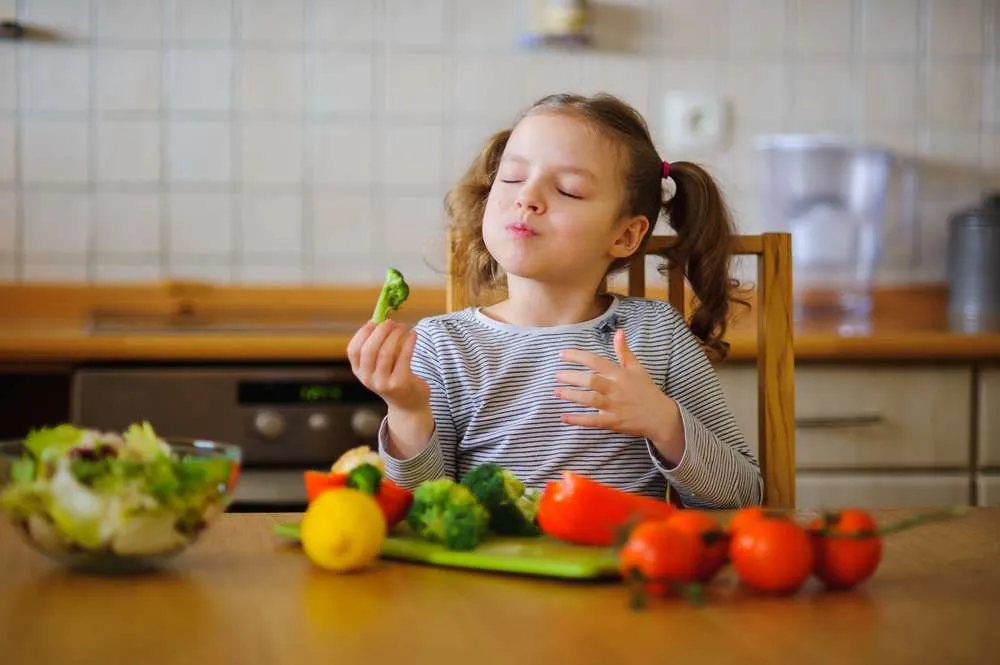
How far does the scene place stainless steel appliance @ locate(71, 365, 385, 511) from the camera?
2.13 meters

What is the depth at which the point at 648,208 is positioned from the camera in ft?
5.34

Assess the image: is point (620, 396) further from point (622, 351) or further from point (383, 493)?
point (383, 493)

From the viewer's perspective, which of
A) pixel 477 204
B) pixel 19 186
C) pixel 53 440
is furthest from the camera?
pixel 19 186

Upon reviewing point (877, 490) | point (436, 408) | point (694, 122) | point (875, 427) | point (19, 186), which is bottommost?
point (877, 490)

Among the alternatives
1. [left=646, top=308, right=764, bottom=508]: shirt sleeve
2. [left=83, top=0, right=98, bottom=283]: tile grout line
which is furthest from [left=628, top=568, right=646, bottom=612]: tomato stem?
[left=83, top=0, right=98, bottom=283]: tile grout line

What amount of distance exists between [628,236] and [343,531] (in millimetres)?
758

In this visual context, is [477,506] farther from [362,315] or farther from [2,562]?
[362,315]

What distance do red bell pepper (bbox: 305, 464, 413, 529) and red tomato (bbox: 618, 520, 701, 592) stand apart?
0.24 meters

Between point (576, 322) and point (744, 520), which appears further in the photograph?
point (576, 322)

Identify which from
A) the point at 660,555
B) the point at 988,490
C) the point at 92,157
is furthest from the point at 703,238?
the point at 92,157

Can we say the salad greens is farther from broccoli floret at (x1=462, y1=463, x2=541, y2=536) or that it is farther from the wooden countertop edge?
the wooden countertop edge

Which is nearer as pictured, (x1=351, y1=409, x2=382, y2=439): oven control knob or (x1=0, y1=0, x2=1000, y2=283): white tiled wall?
(x1=351, y1=409, x2=382, y2=439): oven control knob

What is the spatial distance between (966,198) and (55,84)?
A: 1888 millimetres

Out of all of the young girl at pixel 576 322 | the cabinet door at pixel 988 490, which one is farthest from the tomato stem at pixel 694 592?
the cabinet door at pixel 988 490
